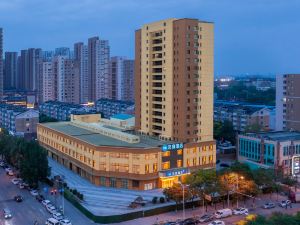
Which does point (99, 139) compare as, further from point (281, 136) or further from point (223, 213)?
point (281, 136)

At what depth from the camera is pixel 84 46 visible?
3792 inches

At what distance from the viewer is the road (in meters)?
26.9

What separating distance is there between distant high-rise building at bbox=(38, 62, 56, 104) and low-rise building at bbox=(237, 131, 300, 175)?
172ft

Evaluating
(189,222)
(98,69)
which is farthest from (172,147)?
(98,69)

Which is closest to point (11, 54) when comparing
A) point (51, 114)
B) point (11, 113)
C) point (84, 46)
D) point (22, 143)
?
point (84, 46)

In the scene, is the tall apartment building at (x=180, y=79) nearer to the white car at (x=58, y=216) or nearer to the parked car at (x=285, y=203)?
the parked car at (x=285, y=203)

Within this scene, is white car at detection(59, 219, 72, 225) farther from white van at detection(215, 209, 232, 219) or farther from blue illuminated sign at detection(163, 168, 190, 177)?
blue illuminated sign at detection(163, 168, 190, 177)

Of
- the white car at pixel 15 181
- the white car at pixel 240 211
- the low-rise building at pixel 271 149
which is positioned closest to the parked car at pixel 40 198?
the white car at pixel 15 181

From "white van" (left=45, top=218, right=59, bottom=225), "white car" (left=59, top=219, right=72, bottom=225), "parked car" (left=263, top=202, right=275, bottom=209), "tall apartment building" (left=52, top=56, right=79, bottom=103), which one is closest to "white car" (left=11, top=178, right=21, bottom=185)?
"white van" (left=45, top=218, right=59, bottom=225)

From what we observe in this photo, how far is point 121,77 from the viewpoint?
8825 centimetres

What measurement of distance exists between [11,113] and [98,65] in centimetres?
3188

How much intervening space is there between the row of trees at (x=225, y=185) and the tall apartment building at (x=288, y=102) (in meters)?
20.7

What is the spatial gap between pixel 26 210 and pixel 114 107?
155 feet

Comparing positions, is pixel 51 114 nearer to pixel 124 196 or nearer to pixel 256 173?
pixel 124 196
